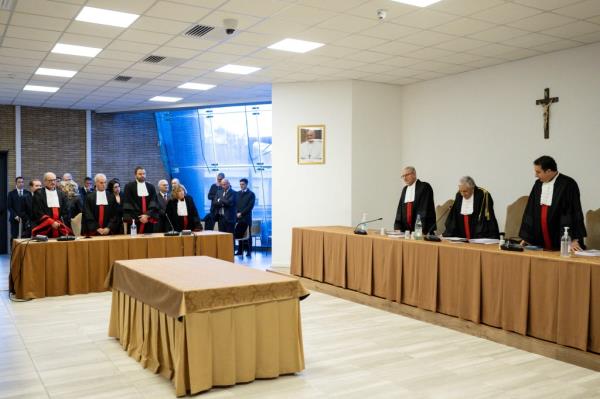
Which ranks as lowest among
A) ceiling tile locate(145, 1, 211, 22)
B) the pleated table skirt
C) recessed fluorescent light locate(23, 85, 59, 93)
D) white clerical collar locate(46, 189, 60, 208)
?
the pleated table skirt

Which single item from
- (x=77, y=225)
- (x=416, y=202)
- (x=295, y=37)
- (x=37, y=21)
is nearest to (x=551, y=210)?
(x=416, y=202)

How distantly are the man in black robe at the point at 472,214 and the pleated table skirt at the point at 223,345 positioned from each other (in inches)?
119

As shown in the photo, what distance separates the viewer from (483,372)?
4.13m

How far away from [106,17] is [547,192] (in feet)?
16.1

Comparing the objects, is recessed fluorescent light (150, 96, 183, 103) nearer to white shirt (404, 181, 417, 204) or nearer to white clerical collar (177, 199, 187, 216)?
white clerical collar (177, 199, 187, 216)

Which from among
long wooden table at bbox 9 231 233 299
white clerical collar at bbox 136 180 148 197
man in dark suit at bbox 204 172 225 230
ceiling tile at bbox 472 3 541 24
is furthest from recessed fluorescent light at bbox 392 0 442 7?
man in dark suit at bbox 204 172 225 230

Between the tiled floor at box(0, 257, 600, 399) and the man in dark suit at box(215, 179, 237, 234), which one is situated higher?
the man in dark suit at box(215, 179, 237, 234)

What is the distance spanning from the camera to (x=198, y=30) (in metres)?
6.33

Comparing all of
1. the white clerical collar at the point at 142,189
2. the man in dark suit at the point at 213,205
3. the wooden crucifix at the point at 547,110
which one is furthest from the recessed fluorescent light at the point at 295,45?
the man in dark suit at the point at 213,205

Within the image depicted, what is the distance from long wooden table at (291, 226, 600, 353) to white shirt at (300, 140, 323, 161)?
249cm

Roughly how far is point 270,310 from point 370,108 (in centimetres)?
618

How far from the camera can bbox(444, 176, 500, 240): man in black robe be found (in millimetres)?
6133

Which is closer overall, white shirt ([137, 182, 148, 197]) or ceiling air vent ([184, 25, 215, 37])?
ceiling air vent ([184, 25, 215, 37])

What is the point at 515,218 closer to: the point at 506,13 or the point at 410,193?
the point at 410,193
